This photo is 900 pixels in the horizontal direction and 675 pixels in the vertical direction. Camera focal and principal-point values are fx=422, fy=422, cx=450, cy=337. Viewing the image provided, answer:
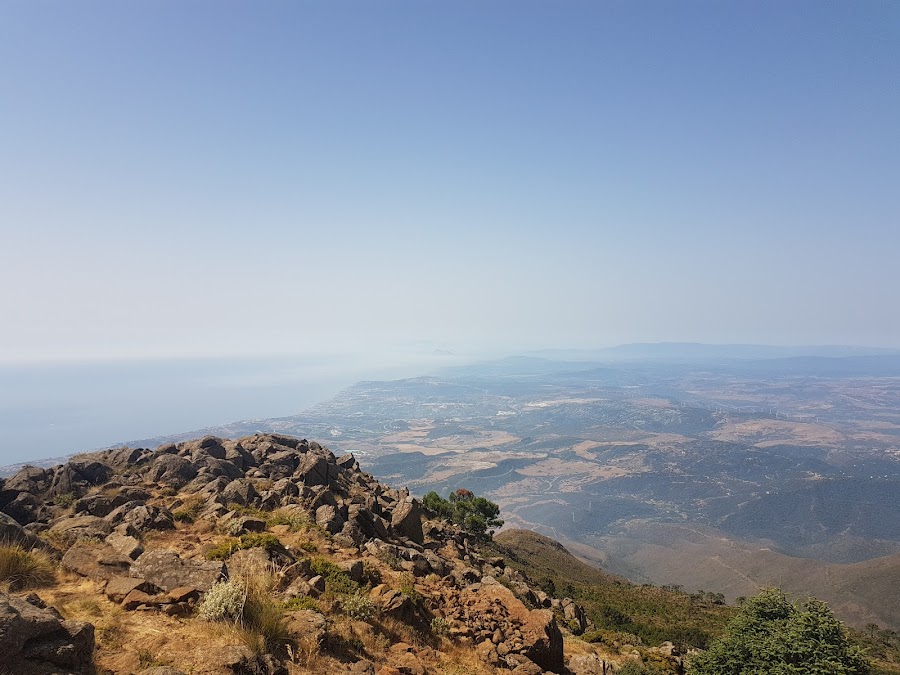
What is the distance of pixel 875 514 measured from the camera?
631 ft

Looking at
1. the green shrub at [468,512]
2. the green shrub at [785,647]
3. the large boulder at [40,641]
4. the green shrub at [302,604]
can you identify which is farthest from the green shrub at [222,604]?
the green shrub at [468,512]

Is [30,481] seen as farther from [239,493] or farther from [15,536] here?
[15,536]

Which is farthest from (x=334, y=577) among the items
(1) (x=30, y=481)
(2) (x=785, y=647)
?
(1) (x=30, y=481)

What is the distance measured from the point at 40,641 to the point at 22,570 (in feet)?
21.4

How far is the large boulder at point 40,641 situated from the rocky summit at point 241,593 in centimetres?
2

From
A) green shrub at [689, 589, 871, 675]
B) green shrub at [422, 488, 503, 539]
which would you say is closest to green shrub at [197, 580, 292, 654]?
green shrub at [689, 589, 871, 675]

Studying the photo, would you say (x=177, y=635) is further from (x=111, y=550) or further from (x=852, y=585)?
(x=852, y=585)

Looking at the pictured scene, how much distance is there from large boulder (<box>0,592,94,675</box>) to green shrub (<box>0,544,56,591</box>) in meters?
4.97

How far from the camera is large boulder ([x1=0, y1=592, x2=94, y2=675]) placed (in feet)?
22.5

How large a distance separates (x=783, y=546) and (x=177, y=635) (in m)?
223

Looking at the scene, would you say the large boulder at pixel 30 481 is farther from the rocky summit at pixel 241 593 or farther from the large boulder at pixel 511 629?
the large boulder at pixel 511 629

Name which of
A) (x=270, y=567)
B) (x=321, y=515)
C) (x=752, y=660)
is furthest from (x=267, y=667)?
(x=752, y=660)

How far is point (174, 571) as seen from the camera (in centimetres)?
1218

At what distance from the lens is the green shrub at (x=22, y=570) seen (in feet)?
37.3
